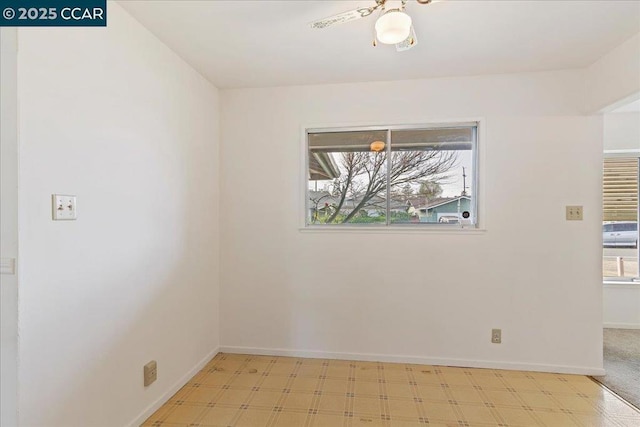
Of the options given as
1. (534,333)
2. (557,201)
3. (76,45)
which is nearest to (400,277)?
(534,333)

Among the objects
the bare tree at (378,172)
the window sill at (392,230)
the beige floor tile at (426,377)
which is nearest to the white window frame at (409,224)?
the window sill at (392,230)

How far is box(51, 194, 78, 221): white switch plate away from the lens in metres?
1.36

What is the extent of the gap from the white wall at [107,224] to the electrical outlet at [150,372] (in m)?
0.04

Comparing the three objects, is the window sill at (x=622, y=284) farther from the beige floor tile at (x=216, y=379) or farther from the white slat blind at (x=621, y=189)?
the beige floor tile at (x=216, y=379)

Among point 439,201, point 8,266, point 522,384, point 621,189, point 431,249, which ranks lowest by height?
point 522,384

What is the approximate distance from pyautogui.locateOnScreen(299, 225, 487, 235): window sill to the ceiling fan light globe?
1.58 m

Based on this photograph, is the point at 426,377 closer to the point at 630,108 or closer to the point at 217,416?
the point at 217,416

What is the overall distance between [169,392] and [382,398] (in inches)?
58.1

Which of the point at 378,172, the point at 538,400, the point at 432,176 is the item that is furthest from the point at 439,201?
Result: the point at 538,400

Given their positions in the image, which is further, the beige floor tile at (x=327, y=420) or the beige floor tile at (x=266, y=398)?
the beige floor tile at (x=266, y=398)

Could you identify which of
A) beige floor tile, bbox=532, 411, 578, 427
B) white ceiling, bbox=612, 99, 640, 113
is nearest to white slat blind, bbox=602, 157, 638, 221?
white ceiling, bbox=612, 99, 640, 113

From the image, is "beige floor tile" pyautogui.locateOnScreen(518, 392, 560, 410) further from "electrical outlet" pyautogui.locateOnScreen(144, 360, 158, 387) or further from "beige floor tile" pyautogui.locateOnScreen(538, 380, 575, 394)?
"electrical outlet" pyautogui.locateOnScreen(144, 360, 158, 387)

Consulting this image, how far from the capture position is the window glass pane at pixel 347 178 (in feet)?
9.19

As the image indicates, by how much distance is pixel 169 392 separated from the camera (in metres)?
2.18
